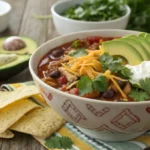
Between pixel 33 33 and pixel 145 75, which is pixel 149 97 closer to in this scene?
pixel 145 75

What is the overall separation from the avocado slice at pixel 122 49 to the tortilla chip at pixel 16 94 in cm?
47

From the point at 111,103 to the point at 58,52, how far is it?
572 millimetres

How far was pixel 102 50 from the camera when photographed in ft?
6.30

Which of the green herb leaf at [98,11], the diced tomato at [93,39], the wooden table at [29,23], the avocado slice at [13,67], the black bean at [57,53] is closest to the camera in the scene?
the black bean at [57,53]

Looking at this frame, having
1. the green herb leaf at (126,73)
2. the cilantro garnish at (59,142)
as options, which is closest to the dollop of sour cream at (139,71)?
the green herb leaf at (126,73)

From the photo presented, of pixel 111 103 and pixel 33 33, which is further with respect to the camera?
pixel 33 33

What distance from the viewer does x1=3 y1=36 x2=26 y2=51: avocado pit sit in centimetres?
264

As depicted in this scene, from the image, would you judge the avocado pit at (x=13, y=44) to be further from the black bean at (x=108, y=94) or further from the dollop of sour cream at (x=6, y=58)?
the black bean at (x=108, y=94)

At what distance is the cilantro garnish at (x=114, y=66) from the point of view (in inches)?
69.5

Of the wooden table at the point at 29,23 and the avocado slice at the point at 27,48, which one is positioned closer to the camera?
the avocado slice at the point at 27,48

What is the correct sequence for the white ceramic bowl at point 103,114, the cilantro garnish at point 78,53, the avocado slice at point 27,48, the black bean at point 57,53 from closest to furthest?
the white ceramic bowl at point 103,114, the cilantro garnish at point 78,53, the black bean at point 57,53, the avocado slice at point 27,48

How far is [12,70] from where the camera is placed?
241 centimetres

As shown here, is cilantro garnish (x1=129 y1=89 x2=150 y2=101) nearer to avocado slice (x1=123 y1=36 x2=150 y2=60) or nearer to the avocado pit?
avocado slice (x1=123 y1=36 x2=150 y2=60)

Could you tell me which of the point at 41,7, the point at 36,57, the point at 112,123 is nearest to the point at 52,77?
the point at 36,57
